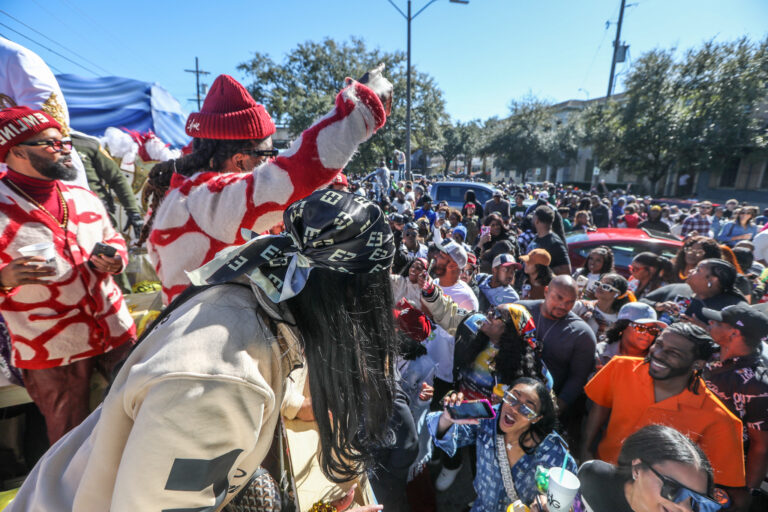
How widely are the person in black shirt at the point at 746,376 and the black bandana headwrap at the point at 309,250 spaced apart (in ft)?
9.04

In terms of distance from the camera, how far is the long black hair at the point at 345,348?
859 mm

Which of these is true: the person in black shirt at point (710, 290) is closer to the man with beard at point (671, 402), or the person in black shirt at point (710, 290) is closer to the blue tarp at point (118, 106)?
the man with beard at point (671, 402)

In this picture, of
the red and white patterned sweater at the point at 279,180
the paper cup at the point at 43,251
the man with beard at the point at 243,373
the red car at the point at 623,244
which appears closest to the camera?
the man with beard at the point at 243,373

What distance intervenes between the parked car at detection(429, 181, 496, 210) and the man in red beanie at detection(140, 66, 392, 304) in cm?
1188

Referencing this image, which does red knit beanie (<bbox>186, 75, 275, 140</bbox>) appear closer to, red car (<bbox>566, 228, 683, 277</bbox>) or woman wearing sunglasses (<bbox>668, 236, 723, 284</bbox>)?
woman wearing sunglasses (<bbox>668, 236, 723, 284</bbox>)

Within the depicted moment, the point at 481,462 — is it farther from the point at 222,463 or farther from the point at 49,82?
the point at 49,82

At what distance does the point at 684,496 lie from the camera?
150 centimetres

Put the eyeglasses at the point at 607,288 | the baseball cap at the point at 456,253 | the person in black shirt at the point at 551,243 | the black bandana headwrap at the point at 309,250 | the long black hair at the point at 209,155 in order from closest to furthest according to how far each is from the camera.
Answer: the black bandana headwrap at the point at 309,250 → the long black hair at the point at 209,155 → the eyeglasses at the point at 607,288 → the baseball cap at the point at 456,253 → the person in black shirt at the point at 551,243

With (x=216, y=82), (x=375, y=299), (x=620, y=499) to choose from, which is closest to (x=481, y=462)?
(x=620, y=499)

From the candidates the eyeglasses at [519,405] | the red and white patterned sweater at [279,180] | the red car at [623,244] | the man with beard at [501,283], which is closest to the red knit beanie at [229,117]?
the red and white patterned sweater at [279,180]

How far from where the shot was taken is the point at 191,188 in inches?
55.3

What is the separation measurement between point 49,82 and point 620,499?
4.46 meters

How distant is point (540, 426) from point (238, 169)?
7.10 feet

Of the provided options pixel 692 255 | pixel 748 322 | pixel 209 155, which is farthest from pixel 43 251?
pixel 692 255
